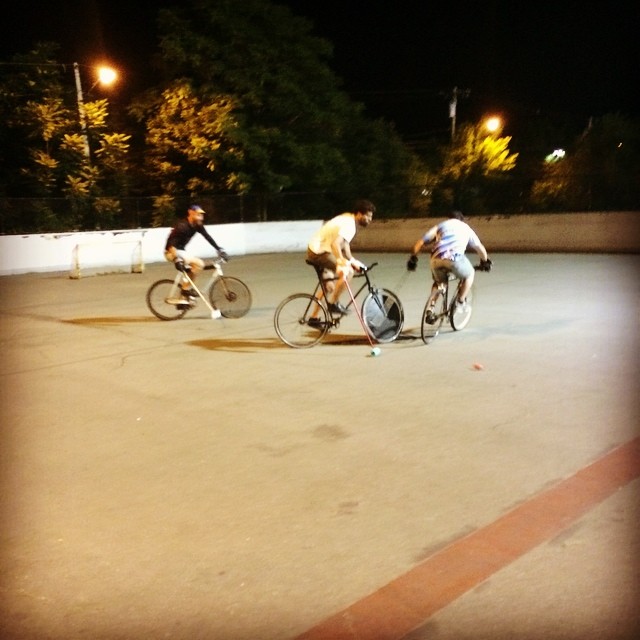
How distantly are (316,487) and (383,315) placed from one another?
15.8ft

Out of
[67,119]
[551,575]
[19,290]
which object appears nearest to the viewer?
[551,575]

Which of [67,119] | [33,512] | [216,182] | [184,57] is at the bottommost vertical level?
[33,512]

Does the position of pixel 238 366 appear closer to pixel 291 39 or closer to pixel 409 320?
pixel 409 320

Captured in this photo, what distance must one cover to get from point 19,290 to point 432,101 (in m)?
38.1

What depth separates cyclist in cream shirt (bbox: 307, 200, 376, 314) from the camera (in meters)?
9.28

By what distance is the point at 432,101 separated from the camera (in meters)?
50.4

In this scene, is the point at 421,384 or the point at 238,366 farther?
the point at 238,366

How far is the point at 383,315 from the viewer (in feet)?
31.4

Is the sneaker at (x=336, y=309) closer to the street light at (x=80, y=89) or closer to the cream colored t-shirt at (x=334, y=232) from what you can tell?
the cream colored t-shirt at (x=334, y=232)

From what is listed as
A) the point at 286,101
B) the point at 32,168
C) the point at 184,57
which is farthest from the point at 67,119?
the point at 286,101

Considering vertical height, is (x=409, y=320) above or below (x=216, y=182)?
below

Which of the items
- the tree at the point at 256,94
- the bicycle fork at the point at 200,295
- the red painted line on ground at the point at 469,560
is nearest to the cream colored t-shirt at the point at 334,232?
the bicycle fork at the point at 200,295

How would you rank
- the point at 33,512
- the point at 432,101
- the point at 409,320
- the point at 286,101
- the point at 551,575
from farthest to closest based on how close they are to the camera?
the point at 432,101, the point at 286,101, the point at 409,320, the point at 33,512, the point at 551,575

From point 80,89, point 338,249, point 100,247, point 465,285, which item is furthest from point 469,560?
point 80,89
